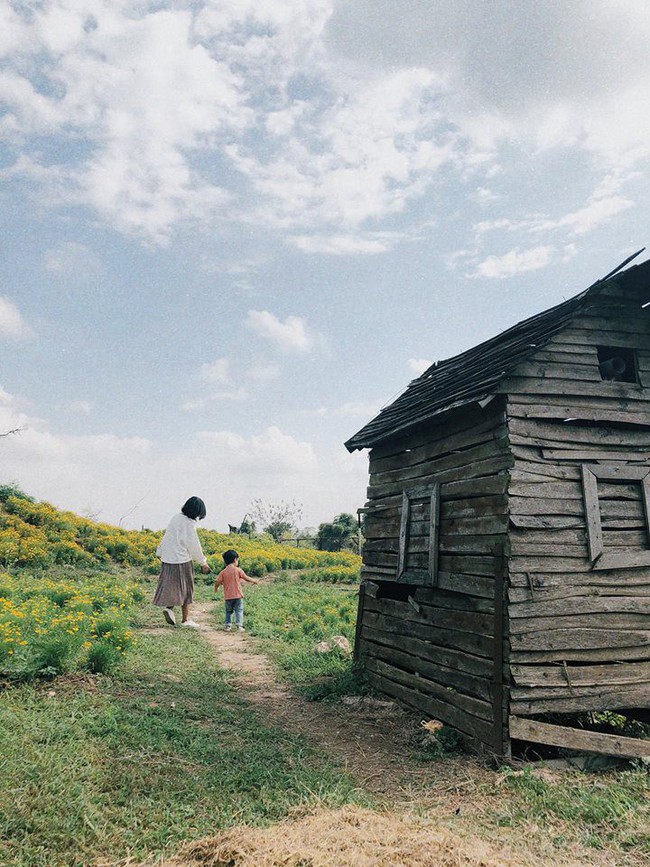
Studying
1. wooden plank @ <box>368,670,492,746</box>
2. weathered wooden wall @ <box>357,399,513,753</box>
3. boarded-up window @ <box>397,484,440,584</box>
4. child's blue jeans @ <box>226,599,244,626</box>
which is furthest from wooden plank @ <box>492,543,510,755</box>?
child's blue jeans @ <box>226,599,244,626</box>

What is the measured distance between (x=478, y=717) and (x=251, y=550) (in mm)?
23546

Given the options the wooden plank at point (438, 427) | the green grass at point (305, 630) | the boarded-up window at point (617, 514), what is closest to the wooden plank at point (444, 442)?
the wooden plank at point (438, 427)

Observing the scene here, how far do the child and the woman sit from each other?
1.00m

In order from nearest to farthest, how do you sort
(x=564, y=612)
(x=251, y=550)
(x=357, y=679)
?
(x=564, y=612)
(x=357, y=679)
(x=251, y=550)

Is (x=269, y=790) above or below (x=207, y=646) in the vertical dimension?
below

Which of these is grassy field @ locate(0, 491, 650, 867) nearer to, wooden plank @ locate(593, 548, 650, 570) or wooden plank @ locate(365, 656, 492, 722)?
wooden plank @ locate(365, 656, 492, 722)

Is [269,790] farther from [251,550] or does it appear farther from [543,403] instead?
[251,550]

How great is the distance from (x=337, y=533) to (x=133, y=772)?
33026mm

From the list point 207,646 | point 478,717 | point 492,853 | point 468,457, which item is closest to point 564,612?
point 478,717

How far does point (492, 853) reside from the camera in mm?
4438


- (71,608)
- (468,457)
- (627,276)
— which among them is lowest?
(71,608)

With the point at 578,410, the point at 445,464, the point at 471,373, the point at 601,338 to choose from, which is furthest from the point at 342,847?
the point at 601,338

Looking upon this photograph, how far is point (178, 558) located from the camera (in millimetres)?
11594

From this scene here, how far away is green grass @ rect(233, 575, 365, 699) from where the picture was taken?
972cm
